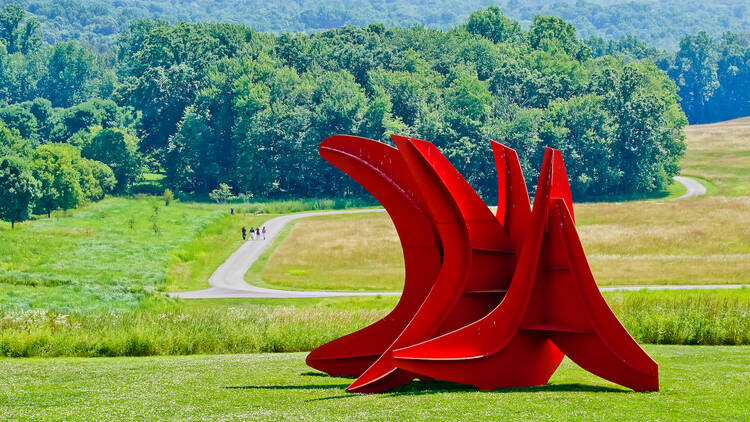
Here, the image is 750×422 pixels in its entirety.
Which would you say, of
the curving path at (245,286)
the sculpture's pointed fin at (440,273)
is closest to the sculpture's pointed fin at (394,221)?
the sculpture's pointed fin at (440,273)

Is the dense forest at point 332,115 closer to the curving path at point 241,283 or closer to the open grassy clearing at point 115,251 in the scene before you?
the open grassy clearing at point 115,251

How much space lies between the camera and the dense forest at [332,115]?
91312 millimetres

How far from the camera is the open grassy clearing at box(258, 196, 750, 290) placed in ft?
152

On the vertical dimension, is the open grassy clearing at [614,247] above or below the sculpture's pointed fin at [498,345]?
below

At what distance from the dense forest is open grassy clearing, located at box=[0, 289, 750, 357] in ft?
163

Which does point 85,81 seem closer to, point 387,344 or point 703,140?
point 703,140

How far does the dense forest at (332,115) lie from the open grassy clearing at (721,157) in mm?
5042

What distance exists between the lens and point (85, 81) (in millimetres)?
168125

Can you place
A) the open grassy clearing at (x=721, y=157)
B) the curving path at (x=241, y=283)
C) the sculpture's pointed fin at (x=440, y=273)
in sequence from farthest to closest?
the open grassy clearing at (x=721, y=157), the curving path at (x=241, y=283), the sculpture's pointed fin at (x=440, y=273)

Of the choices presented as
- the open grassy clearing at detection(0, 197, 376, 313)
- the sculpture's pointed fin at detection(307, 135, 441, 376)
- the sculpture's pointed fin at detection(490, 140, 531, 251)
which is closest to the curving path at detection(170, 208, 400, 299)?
the open grassy clearing at detection(0, 197, 376, 313)

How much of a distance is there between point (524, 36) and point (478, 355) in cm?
12569

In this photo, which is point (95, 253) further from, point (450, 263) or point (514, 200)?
point (450, 263)

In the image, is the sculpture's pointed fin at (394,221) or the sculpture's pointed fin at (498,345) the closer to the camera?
the sculpture's pointed fin at (498,345)

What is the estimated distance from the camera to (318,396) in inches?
595
